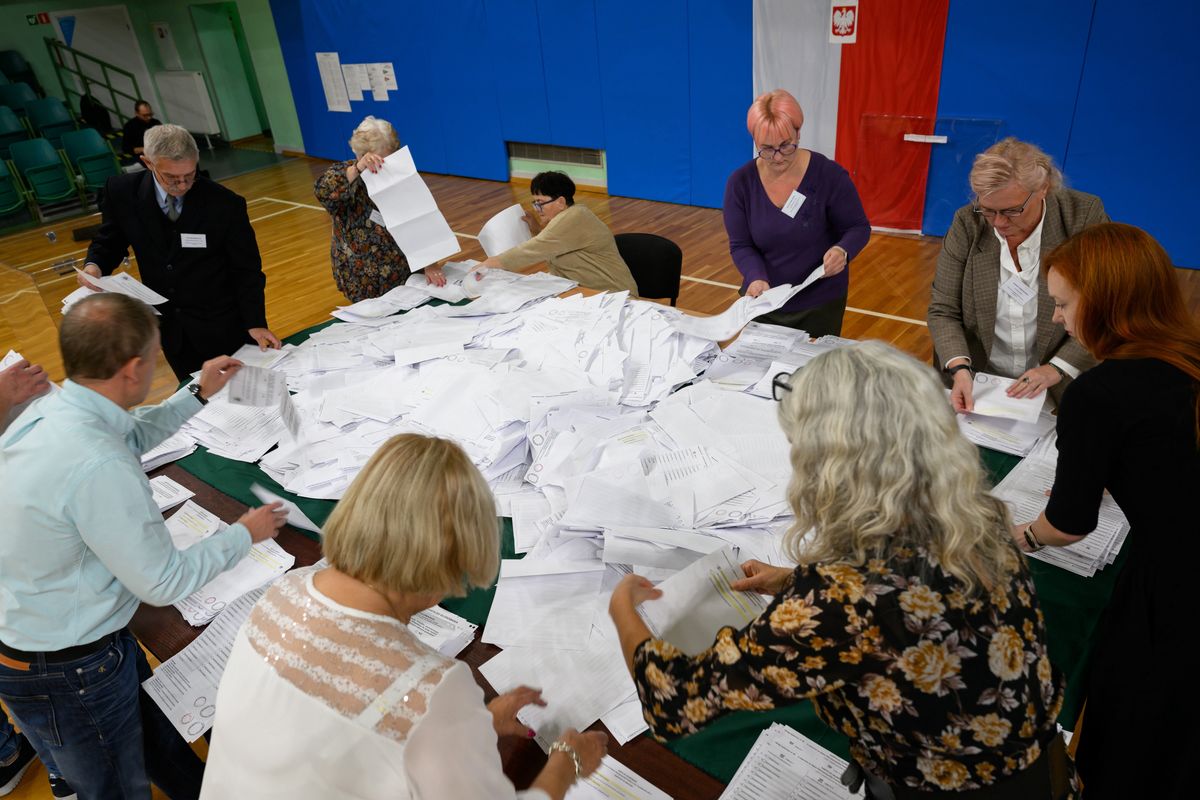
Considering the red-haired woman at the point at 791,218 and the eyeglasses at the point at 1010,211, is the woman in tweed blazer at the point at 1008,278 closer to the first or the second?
the eyeglasses at the point at 1010,211

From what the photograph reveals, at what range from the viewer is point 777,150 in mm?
2674

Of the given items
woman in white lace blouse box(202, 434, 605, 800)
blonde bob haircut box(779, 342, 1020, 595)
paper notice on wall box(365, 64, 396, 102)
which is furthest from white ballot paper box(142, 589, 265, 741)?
paper notice on wall box(365, 64, 396, 102)

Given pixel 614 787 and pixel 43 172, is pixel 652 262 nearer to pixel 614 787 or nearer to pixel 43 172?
pixel 614 787

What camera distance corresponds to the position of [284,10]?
10094 mm

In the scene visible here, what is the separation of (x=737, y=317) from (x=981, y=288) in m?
0.74

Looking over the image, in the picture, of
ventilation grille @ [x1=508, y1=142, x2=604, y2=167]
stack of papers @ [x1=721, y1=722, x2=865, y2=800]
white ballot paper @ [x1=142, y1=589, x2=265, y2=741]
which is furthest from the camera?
ventilation grille @ [x1=508, y1=142, x2=604, y2=167]

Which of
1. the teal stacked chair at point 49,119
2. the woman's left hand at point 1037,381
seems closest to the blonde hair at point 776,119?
the woman's left hand at point 1037,381

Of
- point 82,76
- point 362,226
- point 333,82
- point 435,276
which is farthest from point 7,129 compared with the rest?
point 435,276

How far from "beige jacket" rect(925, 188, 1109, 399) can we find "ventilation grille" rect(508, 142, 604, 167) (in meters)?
6.25

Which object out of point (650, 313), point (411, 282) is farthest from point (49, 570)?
point (411, 282)

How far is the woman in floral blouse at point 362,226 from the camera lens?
3.20 m

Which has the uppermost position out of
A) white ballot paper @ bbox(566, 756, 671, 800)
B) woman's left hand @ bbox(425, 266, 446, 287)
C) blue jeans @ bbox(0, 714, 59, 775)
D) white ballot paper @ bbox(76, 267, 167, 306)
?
white ballot paper @ bbox(76, 267, 167, 306)

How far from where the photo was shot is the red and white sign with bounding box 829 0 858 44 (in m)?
5.84

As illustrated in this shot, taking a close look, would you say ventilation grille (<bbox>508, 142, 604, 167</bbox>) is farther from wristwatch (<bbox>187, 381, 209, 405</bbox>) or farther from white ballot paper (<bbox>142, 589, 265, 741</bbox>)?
white ballot paper (<bbox>142, 589, 265, 741</bbox>)
